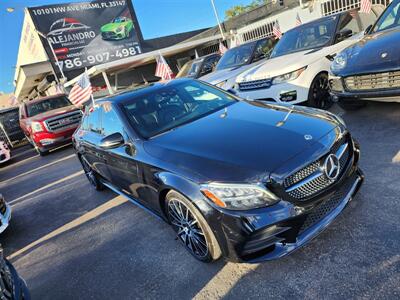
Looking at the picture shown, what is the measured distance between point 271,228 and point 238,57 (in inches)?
291

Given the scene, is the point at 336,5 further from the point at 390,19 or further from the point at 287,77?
the point at 287,77

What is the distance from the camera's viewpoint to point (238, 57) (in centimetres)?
888

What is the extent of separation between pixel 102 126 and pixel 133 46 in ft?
93.6

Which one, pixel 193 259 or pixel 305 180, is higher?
pixel 305 180

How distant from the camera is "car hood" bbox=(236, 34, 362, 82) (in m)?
5.54

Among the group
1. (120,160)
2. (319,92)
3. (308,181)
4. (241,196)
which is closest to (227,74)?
(319,92)

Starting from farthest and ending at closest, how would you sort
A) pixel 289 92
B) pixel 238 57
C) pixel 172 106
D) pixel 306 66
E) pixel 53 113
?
pixel 53 113
pixel 238 57
pixel 289 92
pixel 306 66
pixel 172 106

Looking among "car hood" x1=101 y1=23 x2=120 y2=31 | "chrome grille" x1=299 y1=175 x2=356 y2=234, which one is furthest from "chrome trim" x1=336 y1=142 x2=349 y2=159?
"car hood" x1=101 y1=23 x2=120 y2=31

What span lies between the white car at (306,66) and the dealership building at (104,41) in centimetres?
1341

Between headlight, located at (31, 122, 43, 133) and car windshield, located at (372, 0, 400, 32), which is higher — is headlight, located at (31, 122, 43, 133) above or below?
below

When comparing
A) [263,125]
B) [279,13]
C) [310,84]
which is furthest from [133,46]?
[263,125]

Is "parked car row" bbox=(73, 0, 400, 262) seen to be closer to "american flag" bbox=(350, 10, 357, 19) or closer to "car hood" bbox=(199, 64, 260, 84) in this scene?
"american flag" bbox=(350, 10, 357, 19)

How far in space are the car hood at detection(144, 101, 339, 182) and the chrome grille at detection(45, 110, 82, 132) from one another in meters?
7.97

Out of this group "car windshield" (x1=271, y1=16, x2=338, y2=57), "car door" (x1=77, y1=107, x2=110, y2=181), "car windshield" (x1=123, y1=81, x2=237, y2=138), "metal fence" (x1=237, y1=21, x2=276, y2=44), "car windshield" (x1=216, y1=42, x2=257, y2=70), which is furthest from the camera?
"metal fence" (x1=237, y1=21, x2=276, y2=44)
